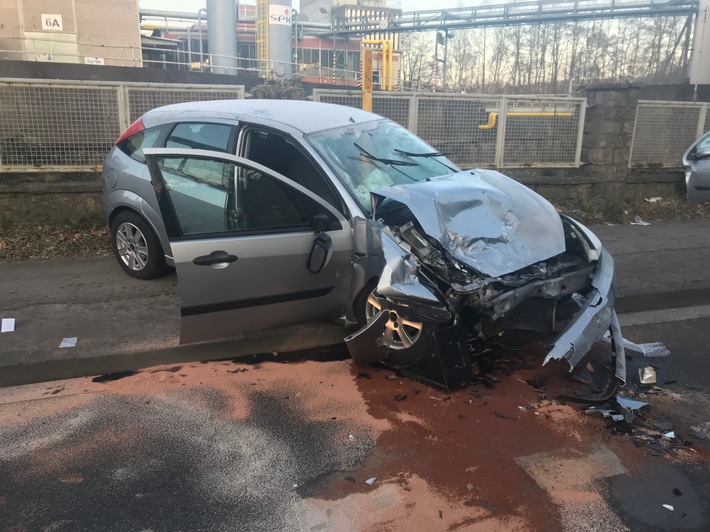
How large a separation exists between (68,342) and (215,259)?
5.36 ft

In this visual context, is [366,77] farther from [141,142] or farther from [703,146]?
[703,146]

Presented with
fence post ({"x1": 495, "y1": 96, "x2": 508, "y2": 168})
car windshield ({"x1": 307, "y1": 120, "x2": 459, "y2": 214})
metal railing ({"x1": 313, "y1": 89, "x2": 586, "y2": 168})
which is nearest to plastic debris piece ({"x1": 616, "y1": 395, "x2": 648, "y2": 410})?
car windshield ({"x1": 307, "y1": 120, "x2": 459, "y2": 214})

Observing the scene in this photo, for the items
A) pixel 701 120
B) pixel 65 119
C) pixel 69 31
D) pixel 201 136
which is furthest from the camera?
pixel 69 31

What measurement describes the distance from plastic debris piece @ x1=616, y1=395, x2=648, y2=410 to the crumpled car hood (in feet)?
3.45

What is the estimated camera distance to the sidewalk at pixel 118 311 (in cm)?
460

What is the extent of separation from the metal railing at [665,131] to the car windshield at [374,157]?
6737mm

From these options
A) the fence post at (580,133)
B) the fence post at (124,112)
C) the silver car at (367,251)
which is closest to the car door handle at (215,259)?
the silver car at (367,251)

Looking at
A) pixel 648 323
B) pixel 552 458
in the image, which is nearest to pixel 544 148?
pixel 648 323

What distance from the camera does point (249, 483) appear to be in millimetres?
3131

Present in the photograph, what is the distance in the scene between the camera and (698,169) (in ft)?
33.6

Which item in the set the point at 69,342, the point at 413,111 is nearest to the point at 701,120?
the point at 413,111

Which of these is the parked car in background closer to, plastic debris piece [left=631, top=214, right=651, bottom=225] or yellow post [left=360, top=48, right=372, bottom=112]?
plastic debris piece [left=631, top=214, right=651, bottom=225]

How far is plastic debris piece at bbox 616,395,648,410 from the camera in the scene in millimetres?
3835

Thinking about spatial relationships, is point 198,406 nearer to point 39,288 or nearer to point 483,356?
point 483,356
